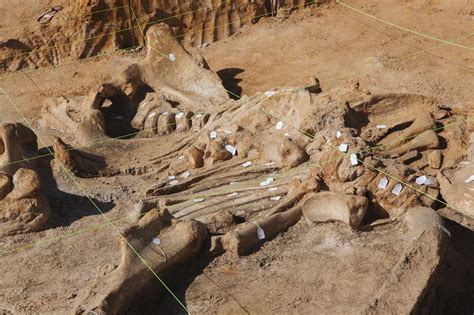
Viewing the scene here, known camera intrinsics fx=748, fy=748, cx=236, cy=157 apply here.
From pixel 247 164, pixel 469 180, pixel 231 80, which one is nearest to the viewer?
pixel 469 180

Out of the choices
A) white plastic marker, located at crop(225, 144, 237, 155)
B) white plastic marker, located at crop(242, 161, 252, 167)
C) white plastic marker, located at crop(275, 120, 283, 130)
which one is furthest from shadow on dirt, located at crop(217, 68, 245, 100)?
white plastic marker, located at crop(242, 161, 252, 167)

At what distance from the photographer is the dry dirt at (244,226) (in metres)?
5.80

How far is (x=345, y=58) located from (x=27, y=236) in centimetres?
623

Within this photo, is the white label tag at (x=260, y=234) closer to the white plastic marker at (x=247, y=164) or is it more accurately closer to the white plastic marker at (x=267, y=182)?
the white plastic marker at (x=267, y=182)

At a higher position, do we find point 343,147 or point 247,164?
point 343,147

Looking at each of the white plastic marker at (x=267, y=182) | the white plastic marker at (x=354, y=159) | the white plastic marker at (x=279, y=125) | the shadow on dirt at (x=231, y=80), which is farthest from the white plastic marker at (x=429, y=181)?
the shadow on dirt at (x=231, y=80)

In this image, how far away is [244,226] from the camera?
20.9 ft

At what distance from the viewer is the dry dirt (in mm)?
5805

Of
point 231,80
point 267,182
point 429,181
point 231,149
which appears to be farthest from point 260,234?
point 231,80

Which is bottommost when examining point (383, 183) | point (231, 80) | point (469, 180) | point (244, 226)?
point (231, 80)

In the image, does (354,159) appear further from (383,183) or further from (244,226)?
(244,226)

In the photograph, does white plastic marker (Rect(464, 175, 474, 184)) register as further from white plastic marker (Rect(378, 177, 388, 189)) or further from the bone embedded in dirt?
the bone embedded in dirt

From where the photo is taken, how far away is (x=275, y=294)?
5.87 metres

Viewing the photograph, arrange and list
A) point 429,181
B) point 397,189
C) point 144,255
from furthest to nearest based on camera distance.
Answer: point 429,181 → point 397,189 → point 144,255
